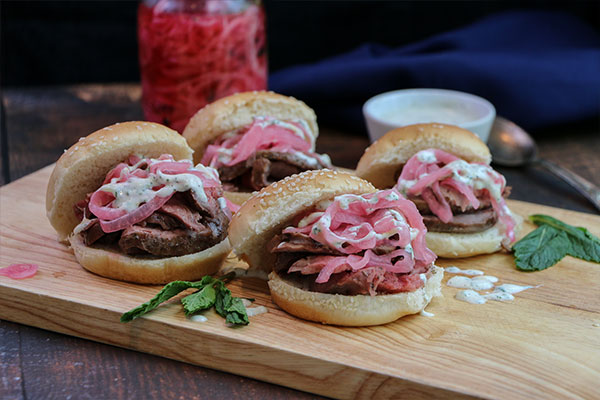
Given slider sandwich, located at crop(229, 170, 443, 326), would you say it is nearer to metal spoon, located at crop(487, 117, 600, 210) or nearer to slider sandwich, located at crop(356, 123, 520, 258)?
slider sandwich, located at crop(356, 123, 520, 258)

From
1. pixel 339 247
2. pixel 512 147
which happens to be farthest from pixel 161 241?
pixel 512 147

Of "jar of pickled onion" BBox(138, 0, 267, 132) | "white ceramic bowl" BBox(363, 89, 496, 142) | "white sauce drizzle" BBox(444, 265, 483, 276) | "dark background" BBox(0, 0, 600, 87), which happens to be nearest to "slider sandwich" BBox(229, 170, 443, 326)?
"white sauce drizzle" BBox(444, 265, 483, 276)

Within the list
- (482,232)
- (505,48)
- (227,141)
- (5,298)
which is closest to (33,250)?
(5,298)

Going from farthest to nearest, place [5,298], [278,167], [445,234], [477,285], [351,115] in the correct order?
1. [351,115]
2. [278,167]
3. [445,234]
4. [477,285]
5. [5,298]

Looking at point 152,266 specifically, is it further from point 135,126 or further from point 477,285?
point 477,285

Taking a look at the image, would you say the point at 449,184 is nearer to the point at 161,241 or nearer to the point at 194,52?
the point at 161,241

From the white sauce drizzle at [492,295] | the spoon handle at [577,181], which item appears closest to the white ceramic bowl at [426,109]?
the spoon handle at [577,181]
